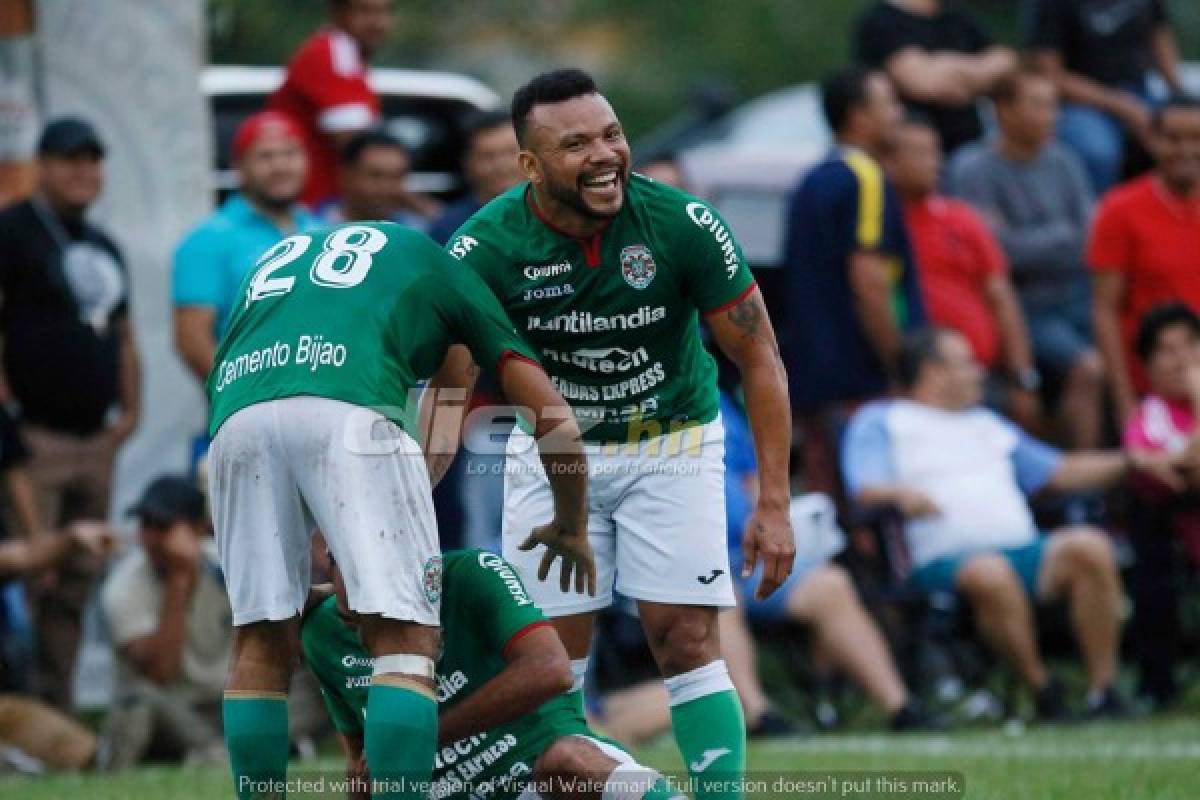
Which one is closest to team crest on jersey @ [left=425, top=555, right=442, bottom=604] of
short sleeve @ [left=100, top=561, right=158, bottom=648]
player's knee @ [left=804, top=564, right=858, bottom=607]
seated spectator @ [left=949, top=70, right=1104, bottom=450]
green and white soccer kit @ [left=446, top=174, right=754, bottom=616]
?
green and white soccer kit @ [left=446, top=174, right=754, bottom=616]

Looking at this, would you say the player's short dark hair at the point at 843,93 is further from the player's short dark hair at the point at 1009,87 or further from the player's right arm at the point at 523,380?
the player's right arm at the point at 523,380

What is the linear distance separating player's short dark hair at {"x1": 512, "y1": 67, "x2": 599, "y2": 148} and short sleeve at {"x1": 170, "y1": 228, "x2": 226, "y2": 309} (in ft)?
12.0

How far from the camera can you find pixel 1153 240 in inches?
466

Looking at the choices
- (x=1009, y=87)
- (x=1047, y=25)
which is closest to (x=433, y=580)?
(x=1009, y=87)

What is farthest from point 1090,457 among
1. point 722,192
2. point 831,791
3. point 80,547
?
point 80,547

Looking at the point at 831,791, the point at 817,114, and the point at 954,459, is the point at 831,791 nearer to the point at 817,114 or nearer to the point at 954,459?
the point at 954,459

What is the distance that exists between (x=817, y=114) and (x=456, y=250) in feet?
27.7

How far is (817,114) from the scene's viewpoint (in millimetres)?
15172

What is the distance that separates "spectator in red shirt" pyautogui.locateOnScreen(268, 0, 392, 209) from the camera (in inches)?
459

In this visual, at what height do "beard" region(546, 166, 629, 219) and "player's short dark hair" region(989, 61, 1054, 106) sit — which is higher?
"player's short dark hair" region(989, 61, 1054, 106)

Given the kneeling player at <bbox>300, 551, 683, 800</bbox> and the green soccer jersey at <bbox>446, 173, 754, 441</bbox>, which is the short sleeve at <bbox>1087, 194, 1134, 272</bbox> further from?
the kneeling player at <bbox>300, 551, 683, 800</bbox>

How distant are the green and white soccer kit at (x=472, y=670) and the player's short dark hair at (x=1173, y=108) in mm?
6454

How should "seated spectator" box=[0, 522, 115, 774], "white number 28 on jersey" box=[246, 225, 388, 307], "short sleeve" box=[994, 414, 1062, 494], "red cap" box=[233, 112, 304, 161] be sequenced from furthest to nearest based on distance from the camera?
"short sleeve" box=[994, 414, 1062, 494]
"red cap" box=[233, 112, 304, 161]
"seated spectator" box=[0, 522, 115, 774]
"white number 28 on jersey" box=[246, 225, 388, 307]

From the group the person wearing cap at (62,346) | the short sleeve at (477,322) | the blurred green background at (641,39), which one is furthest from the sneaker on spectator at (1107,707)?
the blurred green background at (641,39)
